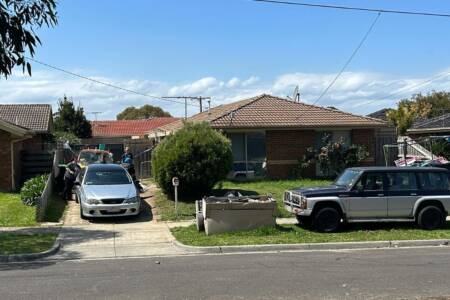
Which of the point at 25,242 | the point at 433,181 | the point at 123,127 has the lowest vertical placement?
the point at 25,242

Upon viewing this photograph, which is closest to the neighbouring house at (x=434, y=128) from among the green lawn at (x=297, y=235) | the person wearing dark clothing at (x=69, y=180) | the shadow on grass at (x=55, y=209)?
the green lawn at (x=297, y=235)

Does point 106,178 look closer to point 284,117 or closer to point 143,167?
point 143,167

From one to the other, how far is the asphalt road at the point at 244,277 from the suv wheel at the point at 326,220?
7.62 ft

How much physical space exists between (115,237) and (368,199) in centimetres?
612


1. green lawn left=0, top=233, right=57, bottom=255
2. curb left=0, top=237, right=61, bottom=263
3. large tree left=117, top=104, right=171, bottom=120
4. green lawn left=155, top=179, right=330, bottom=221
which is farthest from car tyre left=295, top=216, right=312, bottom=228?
large tree left=117, top=104, right=171, bottom=120

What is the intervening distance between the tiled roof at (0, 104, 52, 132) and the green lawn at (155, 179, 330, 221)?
17447 millimetres

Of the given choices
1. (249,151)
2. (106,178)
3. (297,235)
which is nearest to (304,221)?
(297,235)

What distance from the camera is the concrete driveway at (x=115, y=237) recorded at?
12.5m

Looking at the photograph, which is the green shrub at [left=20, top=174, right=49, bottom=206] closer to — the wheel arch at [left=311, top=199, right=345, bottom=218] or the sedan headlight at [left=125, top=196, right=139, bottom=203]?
the sedan headlight at [left=125, top=196, right=139, bottom=203]

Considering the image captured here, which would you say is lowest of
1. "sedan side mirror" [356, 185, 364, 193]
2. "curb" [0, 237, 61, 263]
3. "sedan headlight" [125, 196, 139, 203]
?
"curb" [0, 237, 61, 263]

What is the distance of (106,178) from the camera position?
18.7 m

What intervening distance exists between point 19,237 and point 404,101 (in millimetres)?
71021

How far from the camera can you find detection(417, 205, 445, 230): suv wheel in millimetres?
14758

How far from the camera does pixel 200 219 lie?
1466cm
